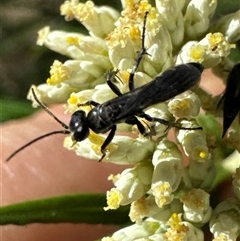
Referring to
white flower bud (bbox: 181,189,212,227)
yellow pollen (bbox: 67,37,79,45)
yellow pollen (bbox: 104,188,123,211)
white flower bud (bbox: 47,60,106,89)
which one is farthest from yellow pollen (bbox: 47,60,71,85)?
white flower bud (bbox: 181,189,212,227)

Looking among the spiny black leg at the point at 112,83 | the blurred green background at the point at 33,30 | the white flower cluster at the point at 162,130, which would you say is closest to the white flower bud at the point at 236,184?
the white flower cluster at the point at 162,130

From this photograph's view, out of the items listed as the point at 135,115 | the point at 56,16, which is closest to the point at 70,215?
the point at 135,115

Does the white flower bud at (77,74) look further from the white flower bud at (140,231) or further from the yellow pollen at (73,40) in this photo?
the white flower bud at (140,231)

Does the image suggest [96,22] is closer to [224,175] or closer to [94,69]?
[94,69]

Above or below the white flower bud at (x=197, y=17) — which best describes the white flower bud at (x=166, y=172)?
below

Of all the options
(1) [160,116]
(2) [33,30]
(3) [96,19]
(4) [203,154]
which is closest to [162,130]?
(1) [160,116]

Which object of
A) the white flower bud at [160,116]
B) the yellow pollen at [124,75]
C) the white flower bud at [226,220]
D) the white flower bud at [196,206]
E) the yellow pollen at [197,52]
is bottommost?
the white flower bud at [226,220]
